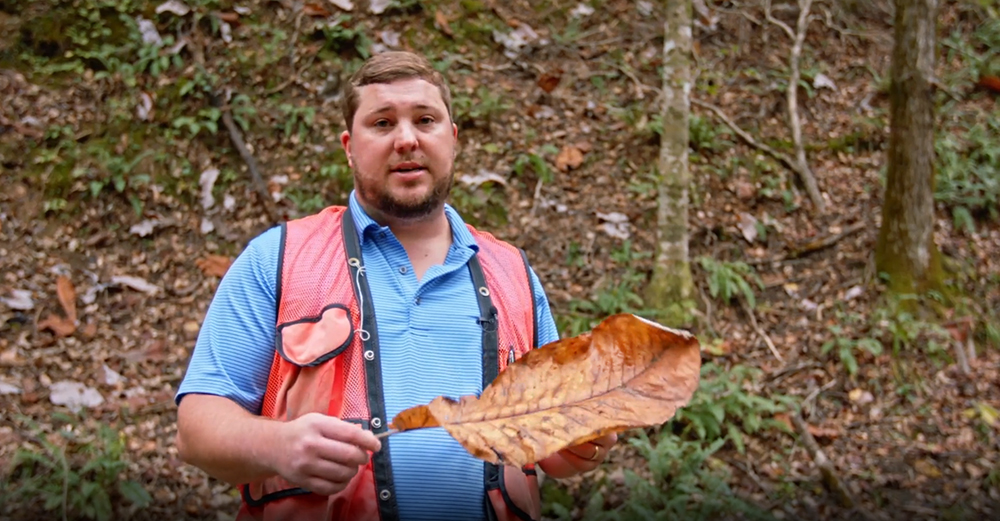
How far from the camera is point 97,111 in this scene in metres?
6.70

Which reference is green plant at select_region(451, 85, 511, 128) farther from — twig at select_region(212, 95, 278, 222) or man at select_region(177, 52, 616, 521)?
man at select_region(177, 52, 616, 521)

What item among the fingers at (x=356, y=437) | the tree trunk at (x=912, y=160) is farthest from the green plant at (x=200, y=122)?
the tree trunk at (x=912, y=160)

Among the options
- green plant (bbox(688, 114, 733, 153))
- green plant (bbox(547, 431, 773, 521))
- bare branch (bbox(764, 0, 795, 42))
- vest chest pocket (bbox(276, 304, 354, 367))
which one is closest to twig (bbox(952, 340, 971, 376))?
green plant (bbox(547, 431, 773, 521))

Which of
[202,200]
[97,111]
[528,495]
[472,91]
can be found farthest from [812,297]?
[97,111]

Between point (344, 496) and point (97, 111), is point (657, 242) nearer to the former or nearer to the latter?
point (344, 496)

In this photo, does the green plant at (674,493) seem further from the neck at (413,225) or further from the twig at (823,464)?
the neck at (413,225)

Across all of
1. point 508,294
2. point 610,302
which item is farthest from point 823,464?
point 508,294

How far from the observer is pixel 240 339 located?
6.60 ft

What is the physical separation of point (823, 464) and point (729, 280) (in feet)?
6.39

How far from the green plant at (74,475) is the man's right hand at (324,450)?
341cm

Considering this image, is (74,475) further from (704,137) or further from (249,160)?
(704,137)

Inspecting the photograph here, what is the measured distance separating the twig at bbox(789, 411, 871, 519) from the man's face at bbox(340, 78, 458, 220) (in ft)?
13.7

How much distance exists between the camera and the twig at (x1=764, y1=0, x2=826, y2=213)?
7.76 m

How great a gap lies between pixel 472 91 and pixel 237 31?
2673 millimetres
